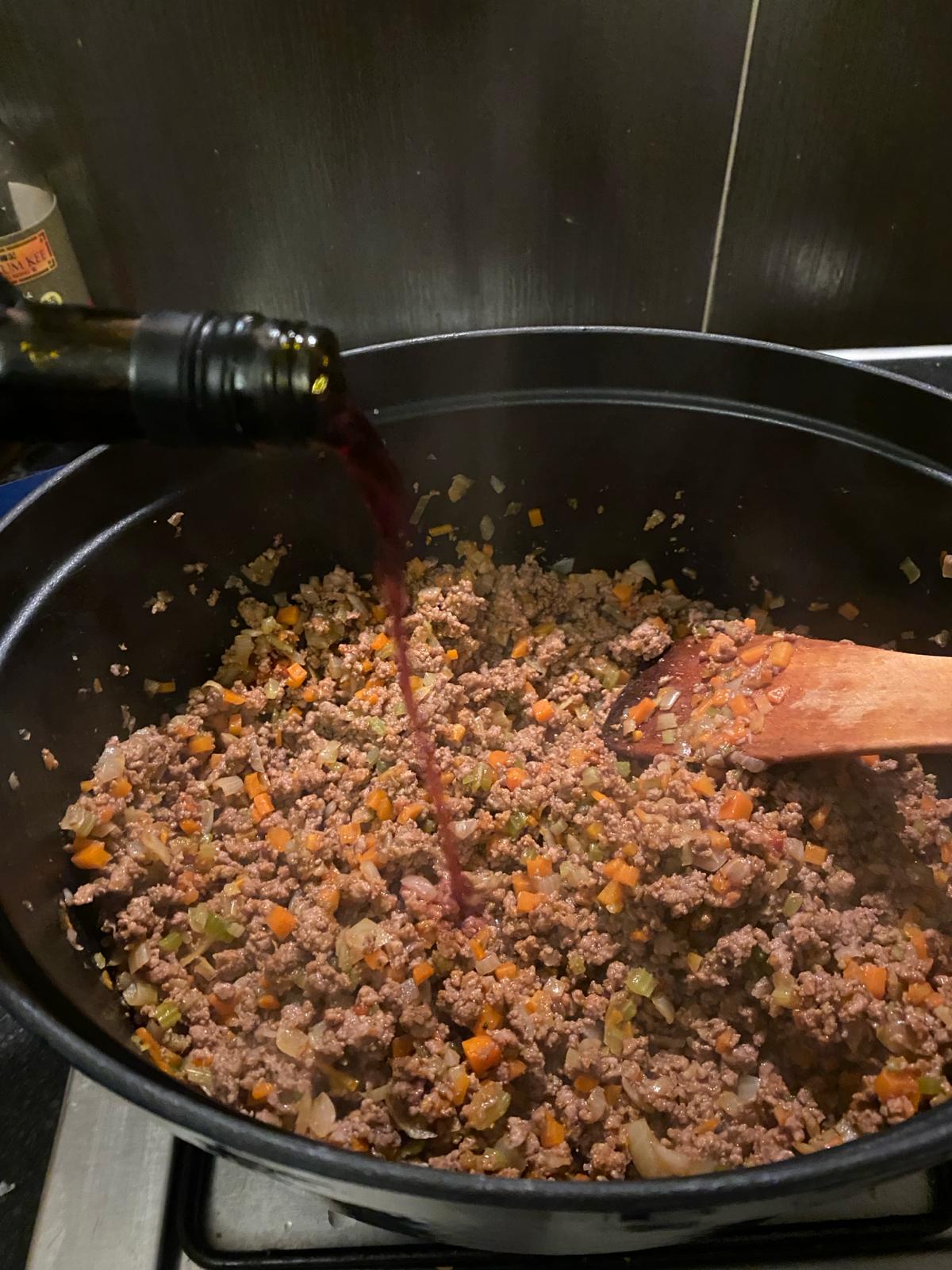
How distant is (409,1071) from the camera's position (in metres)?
1.06

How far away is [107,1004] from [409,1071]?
36 centimetres

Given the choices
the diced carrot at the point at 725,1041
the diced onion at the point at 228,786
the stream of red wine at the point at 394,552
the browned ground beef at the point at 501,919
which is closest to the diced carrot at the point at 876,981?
the browned ground beef at the point at 501,919

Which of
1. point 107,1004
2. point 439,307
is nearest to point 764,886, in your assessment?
point 107,1004

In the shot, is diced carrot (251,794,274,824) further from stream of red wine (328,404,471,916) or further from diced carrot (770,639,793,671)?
diced carrot (770,639,793,671)

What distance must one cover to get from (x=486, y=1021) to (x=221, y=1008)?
0.35 m

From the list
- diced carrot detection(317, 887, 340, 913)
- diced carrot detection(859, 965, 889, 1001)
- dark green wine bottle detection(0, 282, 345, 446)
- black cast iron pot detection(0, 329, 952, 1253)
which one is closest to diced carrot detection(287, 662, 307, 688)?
black cast iron pot detection(0, 329, 952, 1253)

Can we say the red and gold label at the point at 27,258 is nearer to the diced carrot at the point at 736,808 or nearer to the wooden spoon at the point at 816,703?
the wooden spoon at the point at 816,703

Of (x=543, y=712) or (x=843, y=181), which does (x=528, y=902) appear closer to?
(x=543, y=712)

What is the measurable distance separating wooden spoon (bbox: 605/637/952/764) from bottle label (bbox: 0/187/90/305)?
41.8 inches

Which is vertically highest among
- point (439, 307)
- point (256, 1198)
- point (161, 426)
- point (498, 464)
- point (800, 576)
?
point (161, 426)

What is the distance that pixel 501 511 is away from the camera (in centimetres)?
151

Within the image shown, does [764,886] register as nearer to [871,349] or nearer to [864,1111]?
[864,1111]

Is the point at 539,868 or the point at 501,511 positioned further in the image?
the point at 501,511

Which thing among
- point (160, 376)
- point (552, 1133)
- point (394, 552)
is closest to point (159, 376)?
point (160, 376)
